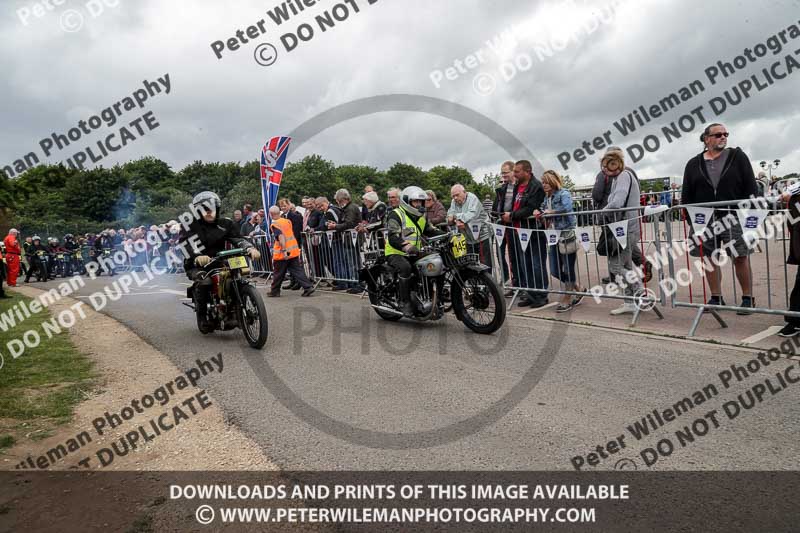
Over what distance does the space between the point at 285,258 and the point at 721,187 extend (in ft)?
25.8

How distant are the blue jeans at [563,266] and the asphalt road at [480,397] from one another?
104cm

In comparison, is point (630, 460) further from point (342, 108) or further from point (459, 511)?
point (342, 108)

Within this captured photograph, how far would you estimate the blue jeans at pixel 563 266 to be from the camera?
8.02 metres

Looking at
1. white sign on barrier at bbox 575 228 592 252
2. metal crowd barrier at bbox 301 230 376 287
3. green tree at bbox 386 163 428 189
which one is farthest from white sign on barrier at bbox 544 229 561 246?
green tree at bbox 386 163 428 189

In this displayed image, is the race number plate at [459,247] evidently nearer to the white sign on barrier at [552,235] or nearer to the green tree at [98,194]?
the white sign on barrier at [552,235]

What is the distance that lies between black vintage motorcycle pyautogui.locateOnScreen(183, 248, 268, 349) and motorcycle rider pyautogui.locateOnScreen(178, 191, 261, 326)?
0.07 metres

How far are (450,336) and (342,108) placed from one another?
23.6 ft

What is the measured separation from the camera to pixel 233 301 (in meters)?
7.15

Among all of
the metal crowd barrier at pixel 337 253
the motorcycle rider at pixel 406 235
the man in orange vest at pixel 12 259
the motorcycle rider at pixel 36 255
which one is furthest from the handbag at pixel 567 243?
the motorcycle rider at pixel 36 255

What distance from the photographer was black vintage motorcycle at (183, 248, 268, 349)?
6.63 metres

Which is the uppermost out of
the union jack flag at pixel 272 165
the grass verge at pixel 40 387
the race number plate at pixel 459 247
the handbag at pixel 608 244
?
the union jack flag at pixel 272 165

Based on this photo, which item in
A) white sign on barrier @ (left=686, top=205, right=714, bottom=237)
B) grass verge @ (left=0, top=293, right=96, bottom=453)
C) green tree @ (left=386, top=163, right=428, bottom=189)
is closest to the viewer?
grass verge @ (left=0, top=293, right=96, bottom=453)

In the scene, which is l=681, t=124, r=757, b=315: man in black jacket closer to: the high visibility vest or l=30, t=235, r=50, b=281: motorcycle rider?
the high visibility vest

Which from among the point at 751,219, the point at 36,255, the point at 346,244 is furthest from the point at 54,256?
the point at 751,219
